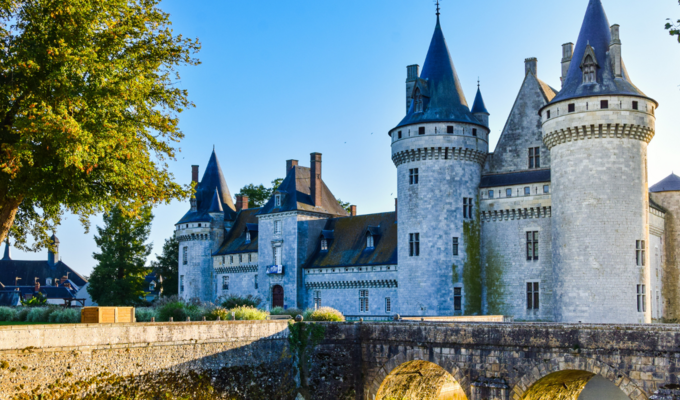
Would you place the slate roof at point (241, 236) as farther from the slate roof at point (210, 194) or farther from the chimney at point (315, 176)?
the chimney at point (315, 176)

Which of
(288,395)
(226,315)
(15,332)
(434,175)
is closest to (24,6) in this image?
(15,332)

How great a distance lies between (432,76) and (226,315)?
18.2 metres

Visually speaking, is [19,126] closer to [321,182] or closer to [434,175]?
[434,175]

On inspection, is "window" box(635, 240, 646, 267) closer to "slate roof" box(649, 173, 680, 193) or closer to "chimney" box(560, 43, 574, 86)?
"slate roof" box(649, 173, 680, 193)

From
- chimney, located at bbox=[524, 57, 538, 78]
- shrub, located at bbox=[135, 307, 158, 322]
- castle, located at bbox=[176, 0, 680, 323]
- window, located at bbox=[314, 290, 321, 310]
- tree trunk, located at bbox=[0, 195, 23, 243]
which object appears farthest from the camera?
window, located at bbox=[314, 290, 321, 310]

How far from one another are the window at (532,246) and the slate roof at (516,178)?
8.63 ft

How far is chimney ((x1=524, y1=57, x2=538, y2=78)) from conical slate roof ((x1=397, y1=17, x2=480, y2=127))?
11.8ft

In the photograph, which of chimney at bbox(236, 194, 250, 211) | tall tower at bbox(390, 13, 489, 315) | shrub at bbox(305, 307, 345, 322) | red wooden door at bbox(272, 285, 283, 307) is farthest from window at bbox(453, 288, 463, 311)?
chimney at bbox(236, 194, 250, 211)

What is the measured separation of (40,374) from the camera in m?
16.9

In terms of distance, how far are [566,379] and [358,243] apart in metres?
23.6

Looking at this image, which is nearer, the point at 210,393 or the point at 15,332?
the point at 15,332

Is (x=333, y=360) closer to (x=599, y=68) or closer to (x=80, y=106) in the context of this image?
(x=80, y=106)

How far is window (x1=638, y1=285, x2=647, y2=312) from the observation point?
29391 millimetres

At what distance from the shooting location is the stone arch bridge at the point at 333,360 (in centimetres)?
1697
